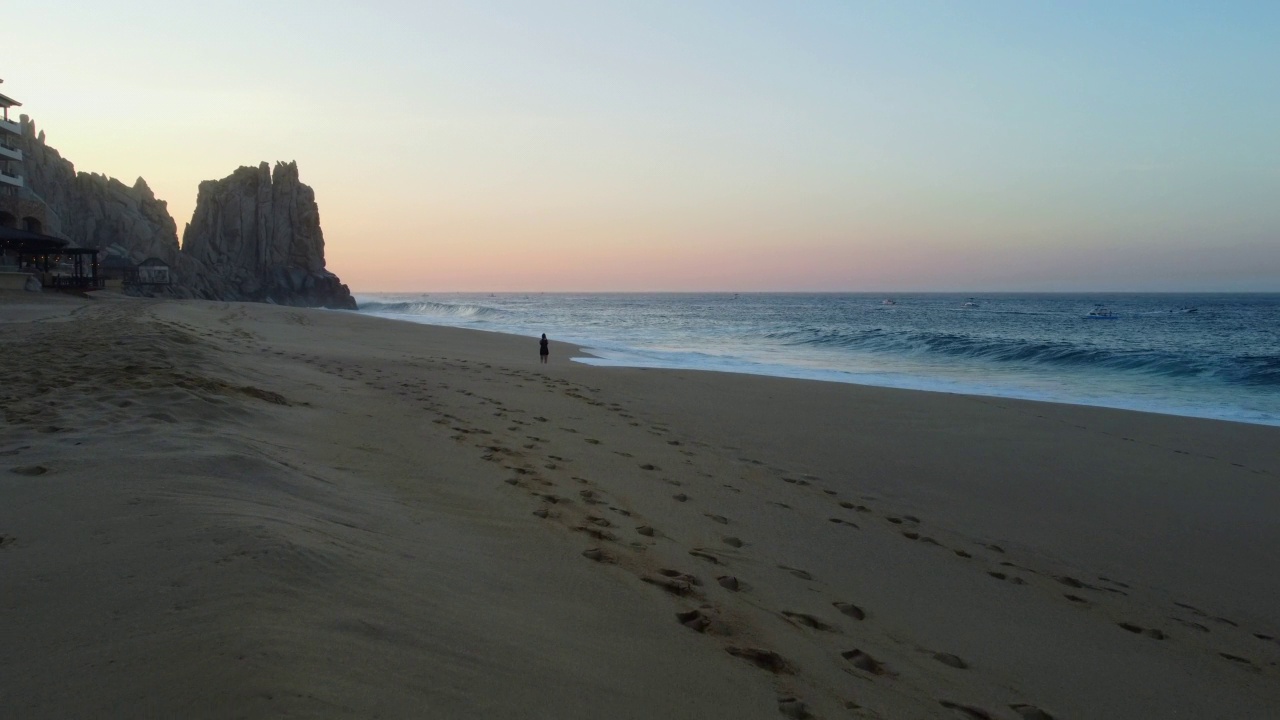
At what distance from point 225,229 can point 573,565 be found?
289 feet

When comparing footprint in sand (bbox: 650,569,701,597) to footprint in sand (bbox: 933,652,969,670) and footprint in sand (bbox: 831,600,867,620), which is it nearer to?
footprint in sand (bbox: 831,600,867,620)

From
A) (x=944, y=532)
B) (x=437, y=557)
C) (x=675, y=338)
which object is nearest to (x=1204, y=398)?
(x=944, y=532)

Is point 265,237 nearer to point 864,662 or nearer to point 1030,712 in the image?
point 864,662

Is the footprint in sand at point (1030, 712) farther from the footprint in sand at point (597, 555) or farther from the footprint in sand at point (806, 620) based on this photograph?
the footprint in sand at point (597, 555)

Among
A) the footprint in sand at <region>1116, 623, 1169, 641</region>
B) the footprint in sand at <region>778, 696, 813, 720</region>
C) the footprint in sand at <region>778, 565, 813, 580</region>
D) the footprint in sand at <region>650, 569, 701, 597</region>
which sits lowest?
the footprint in sand at <region>1116, 623, 1169, 641</region>

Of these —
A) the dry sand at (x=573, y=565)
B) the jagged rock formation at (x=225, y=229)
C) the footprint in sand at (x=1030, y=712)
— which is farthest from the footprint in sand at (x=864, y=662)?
the jagged rock formation at (x=225, y=229)

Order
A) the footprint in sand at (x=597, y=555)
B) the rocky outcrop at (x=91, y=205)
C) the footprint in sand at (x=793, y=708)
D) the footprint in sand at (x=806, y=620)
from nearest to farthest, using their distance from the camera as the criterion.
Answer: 1. the footprint in sand at (x=793, y=708)
2. the footprint in sand at (x=806, y=620)
3. the footprint in sand at (x=597, y=555)
4. the rocky outcrop at (x=91, y=205)

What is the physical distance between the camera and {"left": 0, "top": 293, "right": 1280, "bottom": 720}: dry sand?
229cm

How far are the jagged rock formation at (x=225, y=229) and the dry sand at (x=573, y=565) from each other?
229 ft

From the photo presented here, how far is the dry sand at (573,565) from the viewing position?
90.3 inches

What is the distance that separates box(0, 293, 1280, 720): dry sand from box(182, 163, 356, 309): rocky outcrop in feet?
248

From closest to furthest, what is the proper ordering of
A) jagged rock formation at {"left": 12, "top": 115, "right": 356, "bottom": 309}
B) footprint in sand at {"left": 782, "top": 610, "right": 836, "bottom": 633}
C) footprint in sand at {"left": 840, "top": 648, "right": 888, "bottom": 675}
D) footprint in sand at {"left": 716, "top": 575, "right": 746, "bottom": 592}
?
footprint in sand at {"left": 840, "top": 648, "right": 888, "bottom": 675} → footprint in sand at {"left": 782, "top": 610, "right": 836, "bottom": 633} → footprint in sand at {"left": 716, "top": 575, "right": 746, "bottom": 592} → jagged rock formation at {"left": 12, "top": 115, "right": 356, "bottom": 309}

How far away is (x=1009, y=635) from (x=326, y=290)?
83267 mm

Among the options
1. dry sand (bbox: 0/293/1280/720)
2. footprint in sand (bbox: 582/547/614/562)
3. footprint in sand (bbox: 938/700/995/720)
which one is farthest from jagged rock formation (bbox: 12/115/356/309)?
footprint in sand (bbox: 938/700/995/720)
